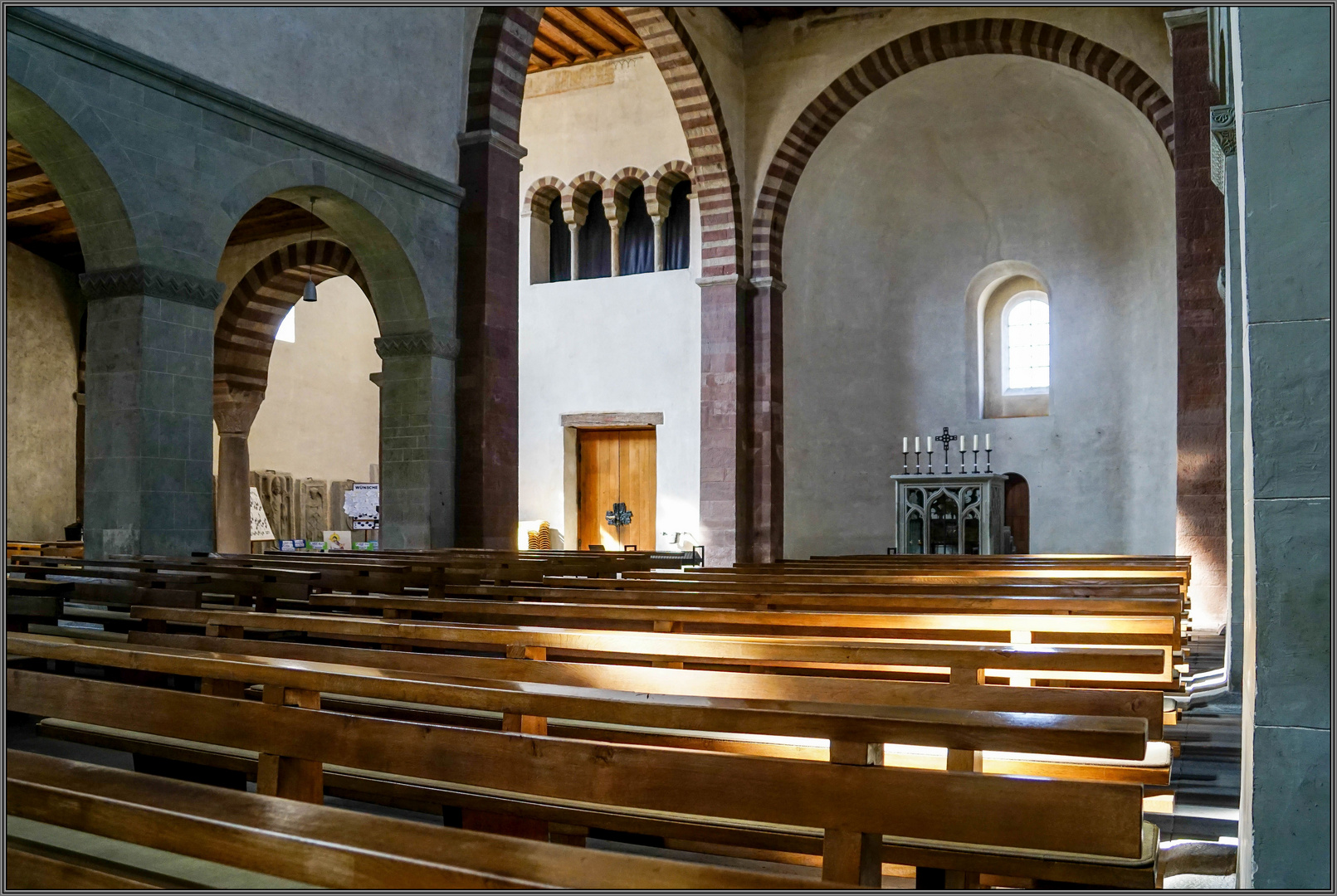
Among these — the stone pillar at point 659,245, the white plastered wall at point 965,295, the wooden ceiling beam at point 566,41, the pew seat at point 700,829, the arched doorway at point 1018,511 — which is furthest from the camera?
the stone pillar at point 659,245

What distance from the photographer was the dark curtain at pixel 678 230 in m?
13.9

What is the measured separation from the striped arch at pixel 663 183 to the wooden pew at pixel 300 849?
42.4ft

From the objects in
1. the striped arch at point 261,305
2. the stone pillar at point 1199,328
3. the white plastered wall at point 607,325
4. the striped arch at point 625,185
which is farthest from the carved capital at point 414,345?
the stone pillar at point 1199,328

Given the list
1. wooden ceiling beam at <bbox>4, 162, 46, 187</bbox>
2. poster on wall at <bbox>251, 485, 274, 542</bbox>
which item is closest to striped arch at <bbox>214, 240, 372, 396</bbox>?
wooden ceiling beam at <bbox>4, 162, 46, 187</bbox>

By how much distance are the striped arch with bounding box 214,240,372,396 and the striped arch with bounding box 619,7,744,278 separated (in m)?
4.34

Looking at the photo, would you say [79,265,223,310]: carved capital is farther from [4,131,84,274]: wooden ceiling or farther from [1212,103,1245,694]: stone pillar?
[1212,103,1245,694]: stone pillar

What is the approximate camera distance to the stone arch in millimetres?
6070

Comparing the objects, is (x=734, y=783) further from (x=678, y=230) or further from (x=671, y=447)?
(x=678, y=230)

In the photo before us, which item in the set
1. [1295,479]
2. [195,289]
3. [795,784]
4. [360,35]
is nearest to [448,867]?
[795,784]

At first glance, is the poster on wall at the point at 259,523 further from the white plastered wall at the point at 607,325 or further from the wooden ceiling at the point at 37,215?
the wooden ceiling at the point at 37,215

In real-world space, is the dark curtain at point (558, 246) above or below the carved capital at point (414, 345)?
above

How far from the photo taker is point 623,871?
1115 mm

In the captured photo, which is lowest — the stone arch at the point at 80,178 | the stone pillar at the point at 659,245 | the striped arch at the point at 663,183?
the stone arch at the point at 80,178

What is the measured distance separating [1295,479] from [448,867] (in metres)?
1.42
